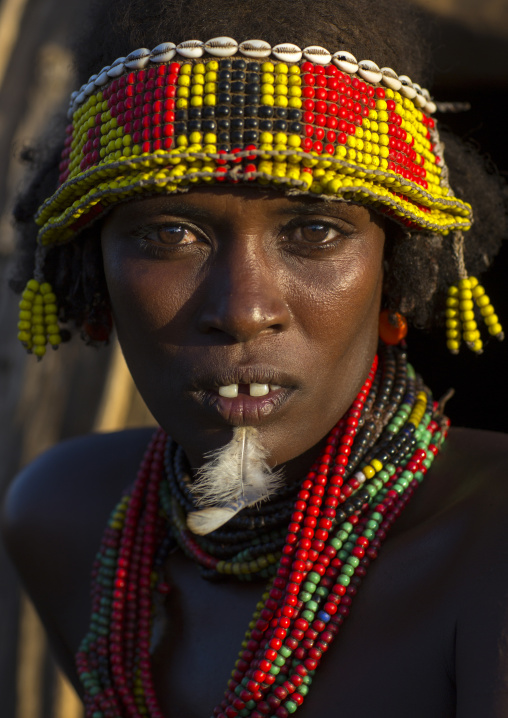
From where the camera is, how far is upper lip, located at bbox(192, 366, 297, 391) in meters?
1.74

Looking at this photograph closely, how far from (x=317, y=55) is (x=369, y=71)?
141 millimetres

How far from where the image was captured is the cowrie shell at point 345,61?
1763mm

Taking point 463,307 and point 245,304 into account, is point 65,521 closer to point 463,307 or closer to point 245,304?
point 245,304

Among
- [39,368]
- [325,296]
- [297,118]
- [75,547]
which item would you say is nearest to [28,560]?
[75,547]

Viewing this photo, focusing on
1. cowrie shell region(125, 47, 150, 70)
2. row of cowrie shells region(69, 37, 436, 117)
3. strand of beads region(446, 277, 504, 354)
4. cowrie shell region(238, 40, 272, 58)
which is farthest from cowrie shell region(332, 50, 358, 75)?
strand of beads region(446, 277, 504, 354)

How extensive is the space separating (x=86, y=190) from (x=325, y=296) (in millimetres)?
631

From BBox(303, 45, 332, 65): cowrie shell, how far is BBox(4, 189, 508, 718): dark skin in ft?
1.05

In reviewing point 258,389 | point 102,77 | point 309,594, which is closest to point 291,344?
point 258,389

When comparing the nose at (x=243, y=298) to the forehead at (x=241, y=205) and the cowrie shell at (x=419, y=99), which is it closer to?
the forehead at (x=241, y=205)

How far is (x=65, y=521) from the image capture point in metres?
2.55

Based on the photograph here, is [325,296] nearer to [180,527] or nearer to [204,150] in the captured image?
[204,150]

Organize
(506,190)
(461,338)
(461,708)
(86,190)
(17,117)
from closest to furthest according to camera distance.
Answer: (461,708)
(86,190)
(461,338)
(506,190)
(17,117)

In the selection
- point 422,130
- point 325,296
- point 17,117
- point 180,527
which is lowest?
point 180,527

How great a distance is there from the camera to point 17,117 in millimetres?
3508
